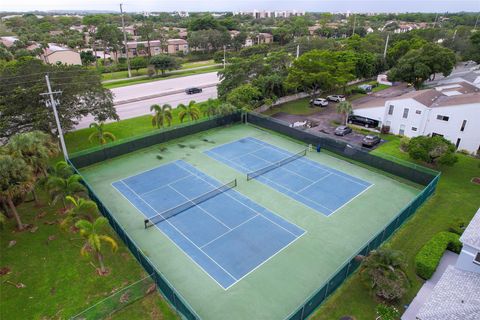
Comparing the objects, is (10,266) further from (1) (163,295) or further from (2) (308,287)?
(2) (308,287)

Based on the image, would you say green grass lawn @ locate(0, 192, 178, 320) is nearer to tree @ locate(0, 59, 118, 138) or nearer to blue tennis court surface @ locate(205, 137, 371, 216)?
tree @ locate(0, 59, 118, 138)

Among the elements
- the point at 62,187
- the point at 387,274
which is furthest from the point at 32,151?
the point at 387,274

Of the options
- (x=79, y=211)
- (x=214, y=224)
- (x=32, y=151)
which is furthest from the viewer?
(x=214, y=224)

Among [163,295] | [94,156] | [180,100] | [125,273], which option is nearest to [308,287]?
[163,295]

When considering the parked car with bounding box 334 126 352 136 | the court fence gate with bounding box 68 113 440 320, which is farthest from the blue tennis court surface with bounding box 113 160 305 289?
the parked car with bounding box 334 126 352 136

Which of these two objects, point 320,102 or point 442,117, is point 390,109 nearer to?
point 442,117
